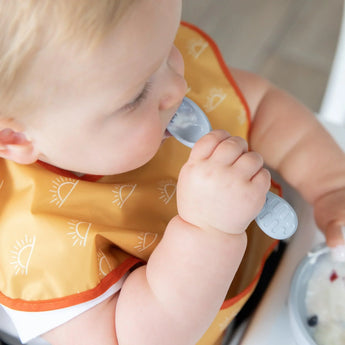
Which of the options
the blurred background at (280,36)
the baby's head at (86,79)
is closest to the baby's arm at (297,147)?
the baby's head at (86,79)

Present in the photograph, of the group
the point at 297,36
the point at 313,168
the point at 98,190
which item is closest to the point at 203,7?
the point at 297,36

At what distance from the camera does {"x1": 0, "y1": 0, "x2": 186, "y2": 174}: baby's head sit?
0.43m

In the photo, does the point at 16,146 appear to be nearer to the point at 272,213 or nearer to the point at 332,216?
the point at 272,213

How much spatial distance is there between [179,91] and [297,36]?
1206 millimetres

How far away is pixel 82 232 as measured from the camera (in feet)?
1.94

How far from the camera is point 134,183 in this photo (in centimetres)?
67

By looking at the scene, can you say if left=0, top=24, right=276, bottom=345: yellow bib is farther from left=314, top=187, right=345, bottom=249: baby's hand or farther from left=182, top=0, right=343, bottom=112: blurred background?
left=182, top=0, right=343, bottom=112: blurred background

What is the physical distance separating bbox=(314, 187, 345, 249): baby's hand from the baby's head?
Result: 0.82ft

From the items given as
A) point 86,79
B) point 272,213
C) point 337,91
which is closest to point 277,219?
point 272,213

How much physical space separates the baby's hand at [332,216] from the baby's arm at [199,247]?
0.14m

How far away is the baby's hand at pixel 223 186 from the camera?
0.53 m

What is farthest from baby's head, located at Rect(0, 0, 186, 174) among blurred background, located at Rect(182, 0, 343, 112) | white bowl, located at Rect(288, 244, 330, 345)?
blurred background, located at Rect(182, 0, 343, 112)

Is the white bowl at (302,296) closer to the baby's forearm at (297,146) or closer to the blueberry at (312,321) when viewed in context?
the blueberry at (312,321)

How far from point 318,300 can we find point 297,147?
0.24 meters
